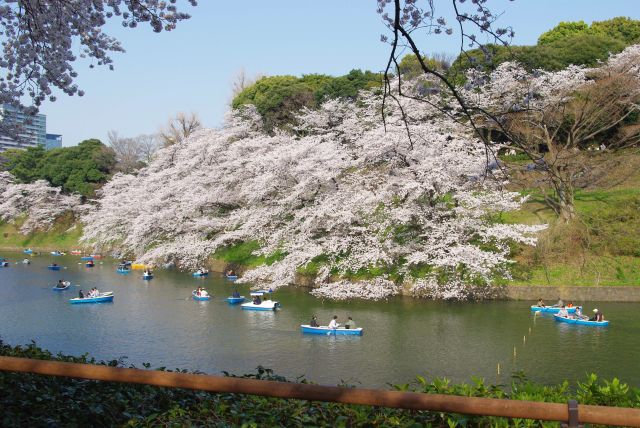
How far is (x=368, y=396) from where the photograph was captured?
2.48 meters

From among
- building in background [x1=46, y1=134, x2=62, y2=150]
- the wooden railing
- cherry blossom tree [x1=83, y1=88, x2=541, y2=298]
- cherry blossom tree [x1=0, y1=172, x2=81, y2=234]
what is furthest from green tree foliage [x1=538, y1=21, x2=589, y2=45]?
building in background [x1=46, y1=134, x2=62, y2=150]

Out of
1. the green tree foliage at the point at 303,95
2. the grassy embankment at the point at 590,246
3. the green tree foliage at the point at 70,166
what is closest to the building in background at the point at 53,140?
the green tree foliage at the point at 70,166

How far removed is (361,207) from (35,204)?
41.2 meters

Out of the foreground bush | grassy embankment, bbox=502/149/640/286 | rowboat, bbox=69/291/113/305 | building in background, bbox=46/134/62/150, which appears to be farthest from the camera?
building in background, bbox=46/134/62/150

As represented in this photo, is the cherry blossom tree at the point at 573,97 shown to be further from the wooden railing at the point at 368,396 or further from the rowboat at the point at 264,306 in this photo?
the wooden railing at the point at 368,396

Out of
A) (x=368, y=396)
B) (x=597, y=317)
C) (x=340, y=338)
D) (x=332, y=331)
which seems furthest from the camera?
(x=597, y=317)

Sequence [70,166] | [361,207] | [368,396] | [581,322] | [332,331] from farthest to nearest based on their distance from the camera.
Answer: [70,166] → [361,207] → [581,322] → [332,331] → [368,396]

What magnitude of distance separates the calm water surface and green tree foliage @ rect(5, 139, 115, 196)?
30.8 metres

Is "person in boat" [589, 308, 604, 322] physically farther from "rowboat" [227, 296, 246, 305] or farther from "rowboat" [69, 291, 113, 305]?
"rowboat" [69, 291, 113, 305]

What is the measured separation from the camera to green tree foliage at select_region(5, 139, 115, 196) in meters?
54.5

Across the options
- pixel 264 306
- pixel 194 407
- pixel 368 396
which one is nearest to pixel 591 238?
pixel 264 306

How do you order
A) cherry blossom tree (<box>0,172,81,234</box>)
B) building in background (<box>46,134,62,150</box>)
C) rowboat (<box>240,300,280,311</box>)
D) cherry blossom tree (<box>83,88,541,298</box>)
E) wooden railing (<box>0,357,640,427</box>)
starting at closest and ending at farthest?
wooden railing (<box>0,357,640,427</box>), rowboat (<box>240,300,280,311</box>), cherry blossom tree (<box>83,88,541,298</box>), cherry blossom tree (<box>0,172,81,234</box>), building in background (<box>46,134,62,150</box>)

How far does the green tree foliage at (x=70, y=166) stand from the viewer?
2146 inches

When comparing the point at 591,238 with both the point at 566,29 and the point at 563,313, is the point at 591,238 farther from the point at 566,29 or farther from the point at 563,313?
the point at 566,29
